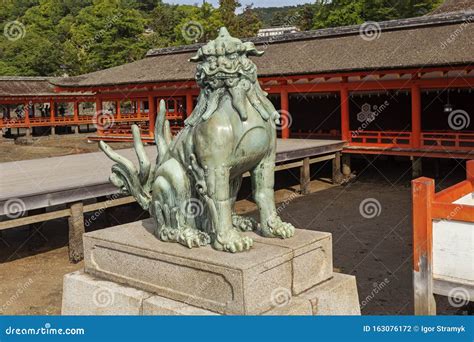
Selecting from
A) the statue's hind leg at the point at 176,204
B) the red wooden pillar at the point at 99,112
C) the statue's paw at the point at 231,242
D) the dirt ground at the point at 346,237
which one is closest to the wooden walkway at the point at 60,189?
the dirt ground at the point at 346,237

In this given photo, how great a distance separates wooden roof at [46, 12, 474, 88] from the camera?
51.7 feet

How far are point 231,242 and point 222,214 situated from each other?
0.25m

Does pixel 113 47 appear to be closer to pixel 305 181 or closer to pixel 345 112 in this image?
pixel 345 112

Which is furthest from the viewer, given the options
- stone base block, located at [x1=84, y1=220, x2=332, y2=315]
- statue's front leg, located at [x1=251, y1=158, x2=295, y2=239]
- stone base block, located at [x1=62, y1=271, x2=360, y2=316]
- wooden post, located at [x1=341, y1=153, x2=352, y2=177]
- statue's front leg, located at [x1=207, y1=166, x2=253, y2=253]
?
wooden post, located at [x1=341, y1=153, x2=352, y2=177]

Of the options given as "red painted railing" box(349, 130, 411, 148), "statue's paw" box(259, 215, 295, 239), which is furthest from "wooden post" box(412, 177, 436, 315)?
"red painted railing" box(349, 130, 411, 148)

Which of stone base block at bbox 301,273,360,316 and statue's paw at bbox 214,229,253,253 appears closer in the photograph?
statue's paw at bbox 214,229,253,253

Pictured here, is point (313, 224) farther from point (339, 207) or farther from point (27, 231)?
point (27, 231)

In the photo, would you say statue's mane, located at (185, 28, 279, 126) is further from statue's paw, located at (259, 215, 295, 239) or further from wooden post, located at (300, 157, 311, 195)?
wooden post, located at (300, 157, 311, 195)

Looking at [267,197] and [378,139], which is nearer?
[267,197]

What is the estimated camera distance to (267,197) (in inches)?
182

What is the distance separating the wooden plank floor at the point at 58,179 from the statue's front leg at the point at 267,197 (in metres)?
5.69

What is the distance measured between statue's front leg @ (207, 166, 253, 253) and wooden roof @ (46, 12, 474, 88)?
39.8ft

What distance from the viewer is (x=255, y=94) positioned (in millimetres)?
4535

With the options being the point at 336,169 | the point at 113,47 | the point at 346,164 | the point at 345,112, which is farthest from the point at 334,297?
the point at 113,47
